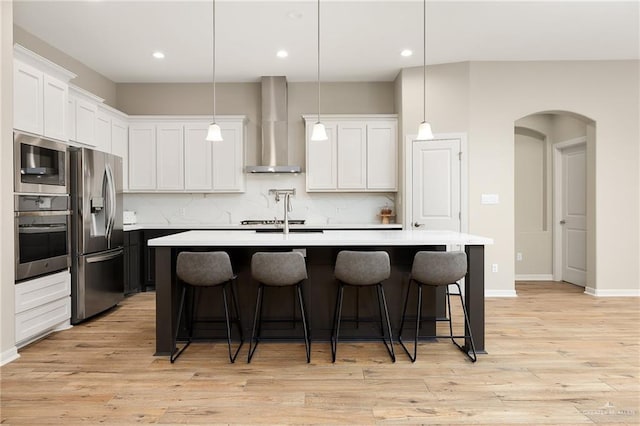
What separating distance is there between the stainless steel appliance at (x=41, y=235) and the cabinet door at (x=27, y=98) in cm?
61

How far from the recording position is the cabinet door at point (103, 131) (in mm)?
5001

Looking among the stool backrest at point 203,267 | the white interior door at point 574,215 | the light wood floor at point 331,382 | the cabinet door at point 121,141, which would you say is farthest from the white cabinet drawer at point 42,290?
the white interior door at point 574,215

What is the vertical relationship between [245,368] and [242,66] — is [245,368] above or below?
below

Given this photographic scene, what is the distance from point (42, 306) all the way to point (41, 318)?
0.34 feet

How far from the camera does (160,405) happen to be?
93.9 inches

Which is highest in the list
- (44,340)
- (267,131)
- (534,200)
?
(267,131)

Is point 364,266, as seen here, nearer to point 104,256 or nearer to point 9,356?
point 9,356

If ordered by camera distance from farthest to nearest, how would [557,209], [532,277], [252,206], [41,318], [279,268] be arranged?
1. [532,277]
2. [557,209]
3. [252,206]
4. [41,318]
5. [279,268]

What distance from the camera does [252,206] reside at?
618 centimetres

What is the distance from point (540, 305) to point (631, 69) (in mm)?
3321

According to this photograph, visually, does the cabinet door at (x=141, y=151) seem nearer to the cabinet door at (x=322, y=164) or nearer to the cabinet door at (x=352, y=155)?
the cabinet door at (x=322, y=164)

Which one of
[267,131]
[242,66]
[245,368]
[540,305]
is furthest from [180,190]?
[540,305]

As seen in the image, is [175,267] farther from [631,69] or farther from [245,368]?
[631,69]

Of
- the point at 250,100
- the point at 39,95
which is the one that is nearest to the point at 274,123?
the point at 250,100
